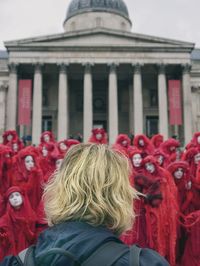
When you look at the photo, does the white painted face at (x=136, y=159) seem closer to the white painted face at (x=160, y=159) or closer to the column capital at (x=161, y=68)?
the white painted face at (x=160, y=159)

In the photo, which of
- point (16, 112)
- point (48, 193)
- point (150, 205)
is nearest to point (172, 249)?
point (150, 205)

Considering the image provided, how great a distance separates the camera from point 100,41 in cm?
4244

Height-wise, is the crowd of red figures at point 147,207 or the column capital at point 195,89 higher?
the column capital at point 195,89

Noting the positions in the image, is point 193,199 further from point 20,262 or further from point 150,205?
point 20,262

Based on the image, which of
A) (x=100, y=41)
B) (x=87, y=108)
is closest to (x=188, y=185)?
(x=87, y=108)

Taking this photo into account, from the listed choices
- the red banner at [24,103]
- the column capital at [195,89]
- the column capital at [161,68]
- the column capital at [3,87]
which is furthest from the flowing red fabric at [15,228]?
the column capital at [195,89]

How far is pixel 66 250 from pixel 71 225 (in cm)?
18

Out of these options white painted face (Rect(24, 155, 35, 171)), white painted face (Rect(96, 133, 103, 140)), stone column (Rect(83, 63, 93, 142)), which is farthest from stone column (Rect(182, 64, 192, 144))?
white painted face (Rect(24, 155, 35, 171))

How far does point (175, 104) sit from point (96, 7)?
21.7 metres

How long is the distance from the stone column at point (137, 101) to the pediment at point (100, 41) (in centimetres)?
231

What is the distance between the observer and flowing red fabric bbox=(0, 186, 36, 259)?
7.66m

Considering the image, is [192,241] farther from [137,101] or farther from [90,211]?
[137,101]

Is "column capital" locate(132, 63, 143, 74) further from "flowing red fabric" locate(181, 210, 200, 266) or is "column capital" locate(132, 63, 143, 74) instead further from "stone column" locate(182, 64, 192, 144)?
"flowing red fabric" locate(181, 210, 200, 266)

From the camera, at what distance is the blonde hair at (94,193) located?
232 centimetres
